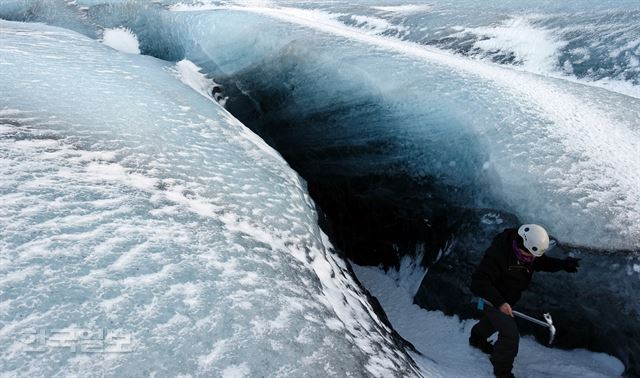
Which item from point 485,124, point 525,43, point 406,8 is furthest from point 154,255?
point 406,8

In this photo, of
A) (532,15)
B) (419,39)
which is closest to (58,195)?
(419,39)

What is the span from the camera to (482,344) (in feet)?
12.0

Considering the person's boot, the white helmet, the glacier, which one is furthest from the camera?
the person's boot

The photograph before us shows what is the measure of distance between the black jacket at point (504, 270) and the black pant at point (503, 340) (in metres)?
0.15

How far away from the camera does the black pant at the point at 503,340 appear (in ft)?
10.3

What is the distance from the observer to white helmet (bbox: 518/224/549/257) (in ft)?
9.73

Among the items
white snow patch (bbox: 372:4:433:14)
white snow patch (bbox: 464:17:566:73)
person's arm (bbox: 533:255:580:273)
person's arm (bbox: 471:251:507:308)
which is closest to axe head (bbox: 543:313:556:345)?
person's arm (bbox: 533:255:580:273)

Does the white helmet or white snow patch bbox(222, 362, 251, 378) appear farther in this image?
the white helmet

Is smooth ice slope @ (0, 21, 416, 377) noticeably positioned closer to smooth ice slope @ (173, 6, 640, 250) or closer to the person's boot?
the person's boot

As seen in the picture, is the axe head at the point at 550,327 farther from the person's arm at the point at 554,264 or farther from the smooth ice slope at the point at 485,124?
the smooth ice slope at the point at 485,124

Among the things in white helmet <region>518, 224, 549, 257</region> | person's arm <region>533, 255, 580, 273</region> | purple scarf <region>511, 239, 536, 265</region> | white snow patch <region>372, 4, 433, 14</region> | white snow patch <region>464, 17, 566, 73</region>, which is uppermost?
white snow patch <region>372, 4, 433, 14</region>

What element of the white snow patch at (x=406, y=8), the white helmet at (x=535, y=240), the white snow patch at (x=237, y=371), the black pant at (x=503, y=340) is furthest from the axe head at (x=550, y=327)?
the white snow patch at (x=406, y=8)

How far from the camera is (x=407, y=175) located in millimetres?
4902

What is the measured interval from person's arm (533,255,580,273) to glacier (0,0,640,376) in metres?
Result: 0.36
